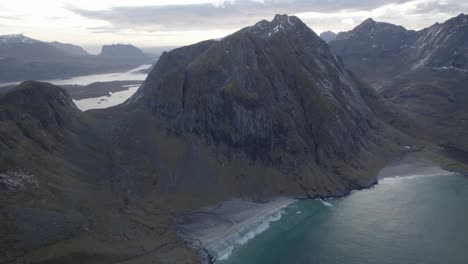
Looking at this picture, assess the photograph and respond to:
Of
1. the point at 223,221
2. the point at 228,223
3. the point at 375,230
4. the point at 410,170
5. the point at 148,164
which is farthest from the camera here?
the point at 410,170

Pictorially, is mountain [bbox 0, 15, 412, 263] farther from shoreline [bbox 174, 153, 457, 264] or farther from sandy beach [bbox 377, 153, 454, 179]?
sandy beach [bbox 377, 153, 454, 179]

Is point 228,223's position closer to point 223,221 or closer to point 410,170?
point 223,221

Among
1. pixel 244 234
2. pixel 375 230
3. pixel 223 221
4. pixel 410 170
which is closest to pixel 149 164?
pixel 223 221

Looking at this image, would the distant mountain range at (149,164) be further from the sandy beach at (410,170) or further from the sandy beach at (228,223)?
the sandy beach at (410,170)

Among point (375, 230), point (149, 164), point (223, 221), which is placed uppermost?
point (149, 164)

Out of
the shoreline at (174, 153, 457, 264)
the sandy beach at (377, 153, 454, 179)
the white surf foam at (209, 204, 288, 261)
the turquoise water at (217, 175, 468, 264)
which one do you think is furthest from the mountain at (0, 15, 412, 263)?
the turquoise water at (217, 175, 468, 264)

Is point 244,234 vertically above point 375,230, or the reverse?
point 375,230
